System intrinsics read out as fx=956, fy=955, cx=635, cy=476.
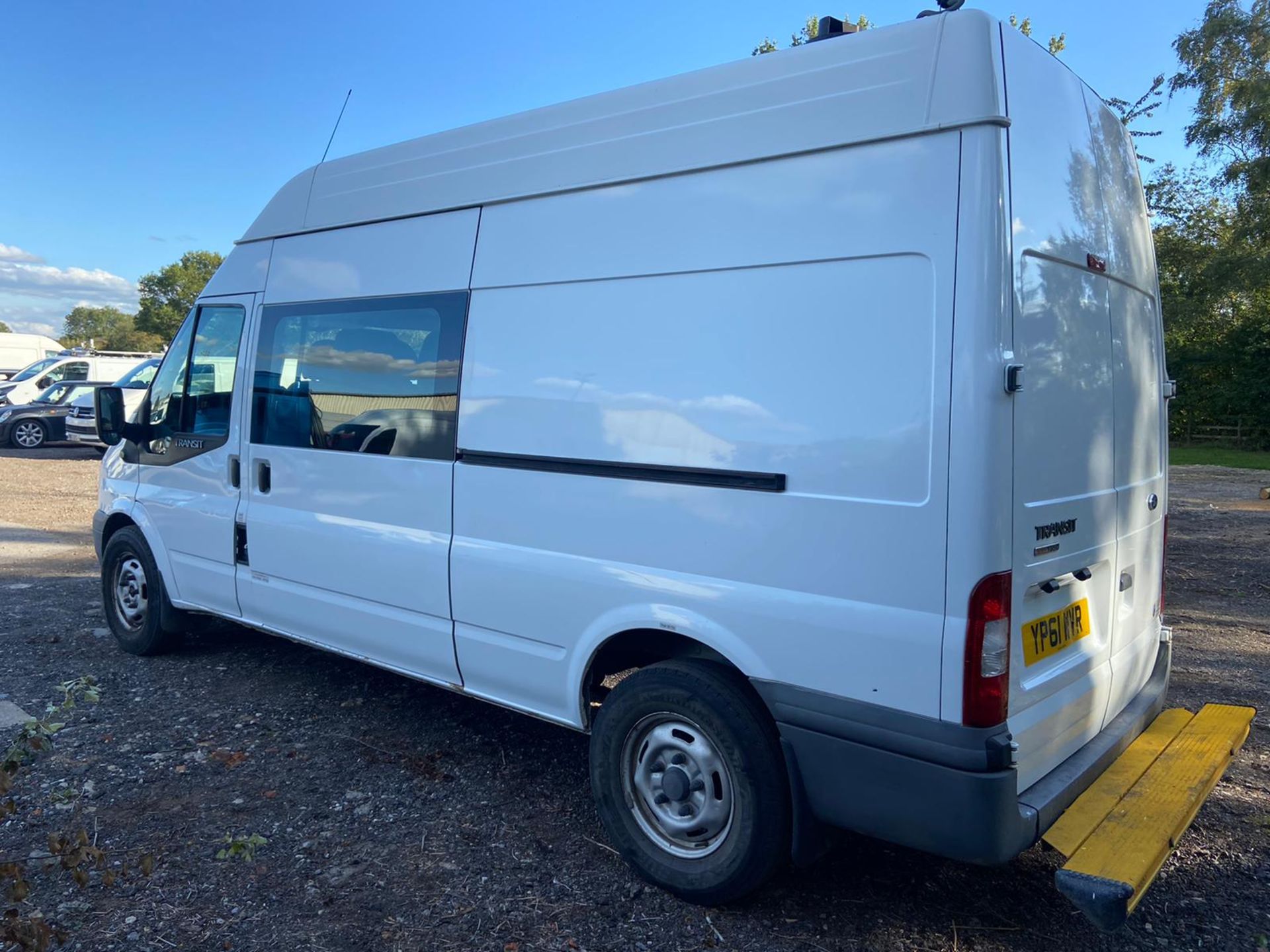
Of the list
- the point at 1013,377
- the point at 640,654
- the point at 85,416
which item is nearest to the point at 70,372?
the point at 85,416

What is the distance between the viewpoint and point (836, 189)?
9.87ft

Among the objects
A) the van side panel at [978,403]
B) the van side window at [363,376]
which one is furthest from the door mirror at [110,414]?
the van side panel at [978,403]

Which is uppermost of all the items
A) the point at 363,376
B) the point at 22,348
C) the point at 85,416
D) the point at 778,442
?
the point at 22,348

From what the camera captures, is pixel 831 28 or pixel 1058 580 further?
pixel 831 28

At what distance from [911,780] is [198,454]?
429 cm

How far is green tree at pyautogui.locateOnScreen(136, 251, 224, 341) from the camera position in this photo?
80.1 meters

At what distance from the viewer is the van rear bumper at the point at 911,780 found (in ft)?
8.89

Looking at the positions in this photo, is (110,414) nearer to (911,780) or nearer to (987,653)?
(911,780)

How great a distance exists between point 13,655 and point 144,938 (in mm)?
3816

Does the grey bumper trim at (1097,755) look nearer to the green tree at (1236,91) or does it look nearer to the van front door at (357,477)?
the van front door at (357,477)

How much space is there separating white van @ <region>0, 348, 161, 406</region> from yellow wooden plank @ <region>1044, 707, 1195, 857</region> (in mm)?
24114

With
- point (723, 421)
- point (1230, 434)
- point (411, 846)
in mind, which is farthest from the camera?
point (1230, 434)

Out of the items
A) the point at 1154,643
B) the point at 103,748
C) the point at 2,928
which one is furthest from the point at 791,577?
the point at 103,748

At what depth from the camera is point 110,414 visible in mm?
5723
